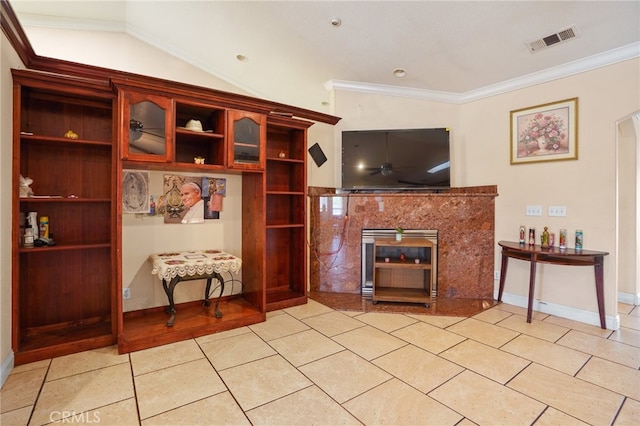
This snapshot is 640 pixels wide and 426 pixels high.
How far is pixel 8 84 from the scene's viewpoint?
213cm

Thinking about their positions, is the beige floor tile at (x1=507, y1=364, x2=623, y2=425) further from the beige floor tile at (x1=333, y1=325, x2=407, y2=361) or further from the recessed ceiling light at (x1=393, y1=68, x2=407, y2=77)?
the recessed ceiling light at (x1=393, y1=68, x2=407, y2=77)

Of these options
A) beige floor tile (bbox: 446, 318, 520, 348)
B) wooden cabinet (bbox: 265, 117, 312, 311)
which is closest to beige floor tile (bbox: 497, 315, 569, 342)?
beige floor tile (bbox: 446, 318, 520, 348)

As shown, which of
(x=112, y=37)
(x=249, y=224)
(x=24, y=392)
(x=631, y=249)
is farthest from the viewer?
(x=631, y=249)

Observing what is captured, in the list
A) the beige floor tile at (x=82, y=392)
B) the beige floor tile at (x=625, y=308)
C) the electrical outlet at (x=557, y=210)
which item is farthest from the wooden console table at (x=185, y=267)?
the beige floor tile at (x=625, y=308)

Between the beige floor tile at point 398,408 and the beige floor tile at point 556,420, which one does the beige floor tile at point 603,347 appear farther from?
the beige floor tile at point 398,408

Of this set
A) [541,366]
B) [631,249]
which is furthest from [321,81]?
[631,249]

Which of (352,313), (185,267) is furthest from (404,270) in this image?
(185,267)

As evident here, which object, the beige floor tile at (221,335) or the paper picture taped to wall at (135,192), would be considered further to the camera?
the paper picture taped to wall at (135,192)

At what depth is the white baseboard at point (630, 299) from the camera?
3.83 meters

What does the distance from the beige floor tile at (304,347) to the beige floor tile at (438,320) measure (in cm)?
112

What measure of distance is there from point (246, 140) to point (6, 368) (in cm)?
248

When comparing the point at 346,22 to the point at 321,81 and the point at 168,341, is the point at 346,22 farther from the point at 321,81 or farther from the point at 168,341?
the point at 168,341

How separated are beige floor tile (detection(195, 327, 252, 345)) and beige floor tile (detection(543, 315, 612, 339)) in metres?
3.18

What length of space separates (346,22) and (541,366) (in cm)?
332
